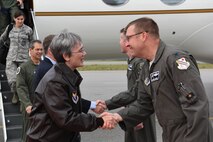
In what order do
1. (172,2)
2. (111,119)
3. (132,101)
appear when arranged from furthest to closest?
(172,2) < (132,101) < (111,119)

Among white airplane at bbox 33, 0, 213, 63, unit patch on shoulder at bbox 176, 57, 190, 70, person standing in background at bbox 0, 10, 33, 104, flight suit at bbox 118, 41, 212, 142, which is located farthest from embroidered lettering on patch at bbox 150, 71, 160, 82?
white airplane at bbox 33, 0, 213, 63

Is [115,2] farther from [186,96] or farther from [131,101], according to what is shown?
[186,96]

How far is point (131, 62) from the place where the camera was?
518 cm

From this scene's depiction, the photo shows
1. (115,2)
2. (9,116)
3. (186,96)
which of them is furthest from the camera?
(115,2)

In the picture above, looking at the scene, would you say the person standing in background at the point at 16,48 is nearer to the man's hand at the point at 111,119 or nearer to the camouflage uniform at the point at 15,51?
the camouflage uniform at the point at 15,51

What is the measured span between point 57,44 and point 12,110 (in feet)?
11.7

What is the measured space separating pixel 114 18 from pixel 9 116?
259cm

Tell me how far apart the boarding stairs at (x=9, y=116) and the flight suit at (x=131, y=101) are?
1.87 metres

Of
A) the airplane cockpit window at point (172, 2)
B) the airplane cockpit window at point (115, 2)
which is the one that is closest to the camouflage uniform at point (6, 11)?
the airplane cockpit window at point (115, 2)

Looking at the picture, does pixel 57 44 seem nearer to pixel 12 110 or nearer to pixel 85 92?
pixel 12 110

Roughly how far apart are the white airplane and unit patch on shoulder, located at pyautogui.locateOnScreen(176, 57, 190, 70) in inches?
191

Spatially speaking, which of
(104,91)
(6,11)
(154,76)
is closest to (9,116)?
(6,11)

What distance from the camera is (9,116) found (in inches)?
256

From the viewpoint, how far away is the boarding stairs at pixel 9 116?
6.28 metres
